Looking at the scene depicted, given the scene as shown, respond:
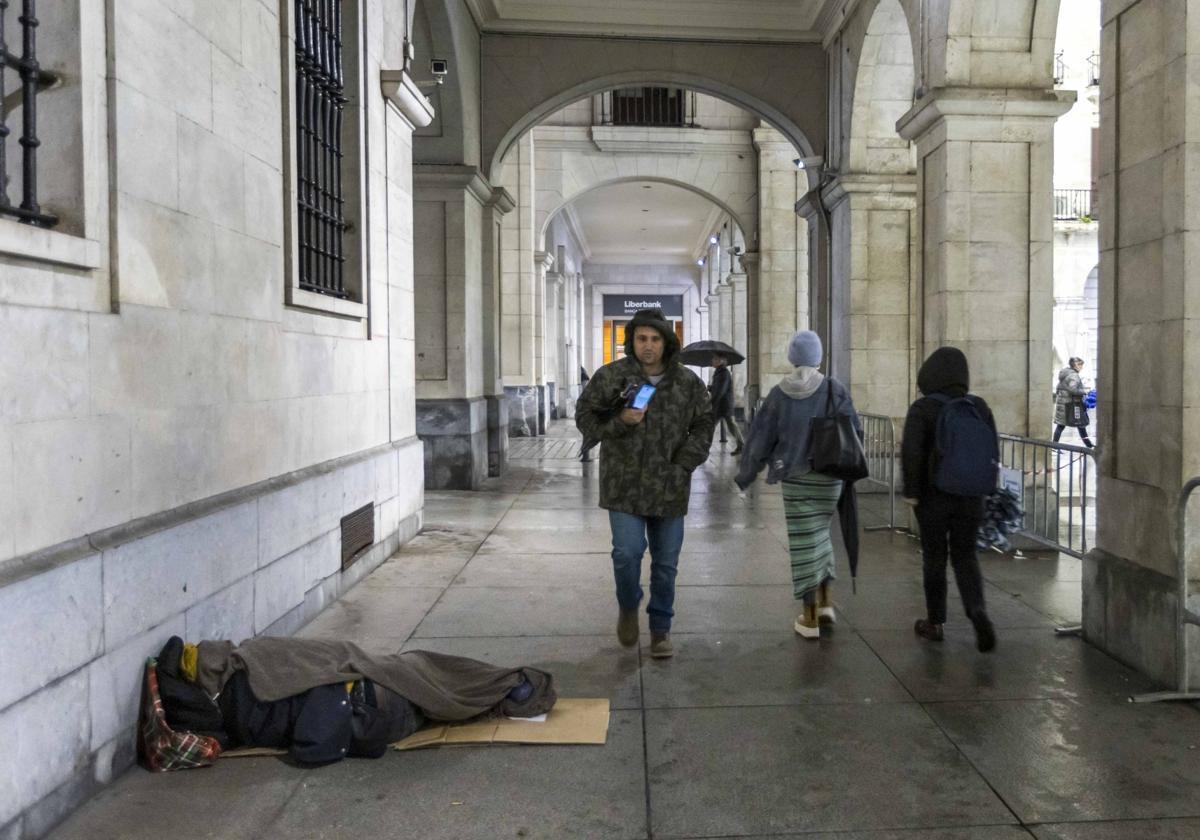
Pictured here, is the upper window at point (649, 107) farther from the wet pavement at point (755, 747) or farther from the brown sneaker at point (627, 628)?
the brown sneaker at point (627, 628)

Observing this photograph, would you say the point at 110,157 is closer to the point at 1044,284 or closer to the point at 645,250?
the point at 1044,284

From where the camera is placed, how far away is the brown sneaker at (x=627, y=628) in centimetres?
519

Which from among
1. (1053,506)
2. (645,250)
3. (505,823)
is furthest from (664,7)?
(645,250)

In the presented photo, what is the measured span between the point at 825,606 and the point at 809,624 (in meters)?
0.23

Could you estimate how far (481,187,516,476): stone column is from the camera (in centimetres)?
1359

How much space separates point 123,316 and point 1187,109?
4.51m

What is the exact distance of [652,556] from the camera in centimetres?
505

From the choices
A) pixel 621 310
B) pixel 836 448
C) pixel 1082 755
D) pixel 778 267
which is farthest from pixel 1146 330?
pixel 621 310

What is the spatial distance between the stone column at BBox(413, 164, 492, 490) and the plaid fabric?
843 centimetres

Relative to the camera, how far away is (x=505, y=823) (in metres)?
3.23

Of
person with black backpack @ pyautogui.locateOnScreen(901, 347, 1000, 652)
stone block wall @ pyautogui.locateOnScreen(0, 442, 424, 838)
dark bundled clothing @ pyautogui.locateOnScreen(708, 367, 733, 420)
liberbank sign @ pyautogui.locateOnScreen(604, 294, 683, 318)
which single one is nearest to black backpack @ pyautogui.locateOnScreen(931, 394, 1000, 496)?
person with black backpack @ pyautogui.locateOnScreen(901, 347, 1000, 652)

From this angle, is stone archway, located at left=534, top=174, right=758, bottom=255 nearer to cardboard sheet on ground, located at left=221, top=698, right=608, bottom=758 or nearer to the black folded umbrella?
the black folded umbrella

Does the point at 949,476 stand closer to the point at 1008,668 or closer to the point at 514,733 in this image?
the point at 1008,668

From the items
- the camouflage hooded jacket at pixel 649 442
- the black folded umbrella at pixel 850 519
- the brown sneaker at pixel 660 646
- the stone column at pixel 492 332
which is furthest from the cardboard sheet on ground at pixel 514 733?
the stone column at pixel 492 332
